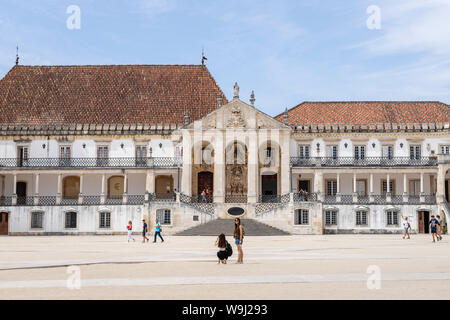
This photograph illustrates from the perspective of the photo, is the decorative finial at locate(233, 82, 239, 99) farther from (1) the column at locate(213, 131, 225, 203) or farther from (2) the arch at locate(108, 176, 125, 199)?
(2) the arch at locate(108, 176, 125, 199)

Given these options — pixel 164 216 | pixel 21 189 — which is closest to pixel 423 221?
pixel 164 216

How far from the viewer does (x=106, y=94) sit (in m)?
48.2

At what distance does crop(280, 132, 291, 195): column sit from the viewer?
1718 inches

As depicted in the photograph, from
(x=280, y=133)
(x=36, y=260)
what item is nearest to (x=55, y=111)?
(x=280, y=133)

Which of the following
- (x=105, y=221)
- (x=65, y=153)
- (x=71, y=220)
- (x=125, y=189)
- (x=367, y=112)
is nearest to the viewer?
(x=105, y=221)

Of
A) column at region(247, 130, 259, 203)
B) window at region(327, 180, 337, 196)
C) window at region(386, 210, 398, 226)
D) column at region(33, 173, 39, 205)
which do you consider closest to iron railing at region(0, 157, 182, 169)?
column at region(33, 173, 39, 205)

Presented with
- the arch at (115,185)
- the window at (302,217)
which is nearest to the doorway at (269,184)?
the window at (302,217)

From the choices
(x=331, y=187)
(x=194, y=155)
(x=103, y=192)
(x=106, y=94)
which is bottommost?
(x=103, y=192)

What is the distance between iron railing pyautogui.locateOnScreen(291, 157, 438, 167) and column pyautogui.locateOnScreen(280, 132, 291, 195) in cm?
112

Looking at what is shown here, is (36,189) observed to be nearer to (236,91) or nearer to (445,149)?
(236,91)

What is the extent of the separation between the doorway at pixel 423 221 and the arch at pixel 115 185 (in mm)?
22939

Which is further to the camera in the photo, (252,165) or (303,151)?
(303,151)

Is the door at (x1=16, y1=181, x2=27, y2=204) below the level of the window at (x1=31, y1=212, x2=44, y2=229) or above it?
above

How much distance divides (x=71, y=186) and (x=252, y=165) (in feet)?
48.6
